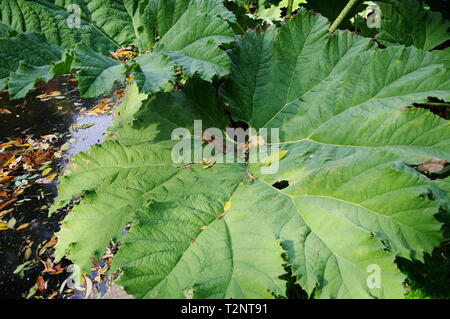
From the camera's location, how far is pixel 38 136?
13.0ft

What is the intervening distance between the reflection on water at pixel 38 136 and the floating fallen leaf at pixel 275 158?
74.2 inches

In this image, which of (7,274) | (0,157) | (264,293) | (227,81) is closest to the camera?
(264,293)

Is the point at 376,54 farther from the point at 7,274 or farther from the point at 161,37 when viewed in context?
the point at 7,274

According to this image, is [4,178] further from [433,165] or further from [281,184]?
[433,165]

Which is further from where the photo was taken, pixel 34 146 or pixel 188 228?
pixel 34 146

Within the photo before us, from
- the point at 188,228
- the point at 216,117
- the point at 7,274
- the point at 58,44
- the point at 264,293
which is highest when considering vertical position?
the point at 58,44

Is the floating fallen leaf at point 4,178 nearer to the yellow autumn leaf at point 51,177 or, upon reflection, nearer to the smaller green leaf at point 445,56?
the yellow autumn leaf at point 51,177

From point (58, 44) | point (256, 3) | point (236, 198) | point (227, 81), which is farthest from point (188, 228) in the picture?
point (256, 3)

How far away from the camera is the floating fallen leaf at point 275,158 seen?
5.00ft

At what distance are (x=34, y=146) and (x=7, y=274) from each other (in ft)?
5.53

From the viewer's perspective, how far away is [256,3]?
8.24 feet

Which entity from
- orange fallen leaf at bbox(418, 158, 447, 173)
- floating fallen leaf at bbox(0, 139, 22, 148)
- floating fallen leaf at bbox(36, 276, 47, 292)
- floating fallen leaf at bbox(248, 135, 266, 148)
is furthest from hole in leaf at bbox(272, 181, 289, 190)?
floating fallen leaf at bbox(0, 139, 22, 148)

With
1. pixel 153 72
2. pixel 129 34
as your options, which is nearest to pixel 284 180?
pixel 153 72

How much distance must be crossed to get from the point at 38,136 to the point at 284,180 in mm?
3375
